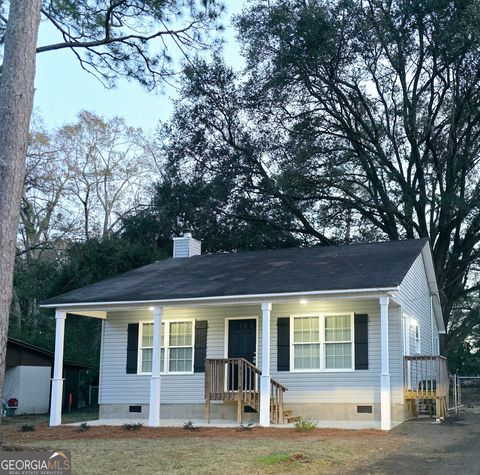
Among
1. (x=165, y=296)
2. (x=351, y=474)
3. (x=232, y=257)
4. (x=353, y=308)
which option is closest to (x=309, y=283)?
(x=353, y=308)

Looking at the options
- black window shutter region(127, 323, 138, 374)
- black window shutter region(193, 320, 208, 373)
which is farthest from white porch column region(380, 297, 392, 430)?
black window shutter region(127, 323, 138, 374)

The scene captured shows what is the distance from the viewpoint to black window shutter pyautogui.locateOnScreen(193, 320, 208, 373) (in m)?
17.4

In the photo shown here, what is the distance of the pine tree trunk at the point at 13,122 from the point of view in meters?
8.04

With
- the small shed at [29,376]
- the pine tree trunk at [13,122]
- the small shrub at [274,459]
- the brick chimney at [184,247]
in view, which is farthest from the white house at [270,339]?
the pine tree trunk at [13,122]

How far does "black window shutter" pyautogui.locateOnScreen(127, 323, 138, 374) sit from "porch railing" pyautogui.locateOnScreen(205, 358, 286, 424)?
297 cm

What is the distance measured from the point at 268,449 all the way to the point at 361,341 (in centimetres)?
564

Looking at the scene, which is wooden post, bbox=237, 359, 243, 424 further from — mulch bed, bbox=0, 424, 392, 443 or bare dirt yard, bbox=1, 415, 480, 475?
bare dirt yard, bbox=1, 415, 480, 475

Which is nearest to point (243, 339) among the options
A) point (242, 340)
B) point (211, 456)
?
point (242, 340)

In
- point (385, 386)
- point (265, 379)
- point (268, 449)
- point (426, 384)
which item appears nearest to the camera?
point (268, 449)

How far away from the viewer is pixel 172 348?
17828mm

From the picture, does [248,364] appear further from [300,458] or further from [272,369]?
[300,458]

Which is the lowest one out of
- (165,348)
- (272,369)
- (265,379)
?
(265,379)

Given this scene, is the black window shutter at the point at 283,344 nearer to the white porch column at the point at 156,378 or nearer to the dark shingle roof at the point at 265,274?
the dark shingle roof at the point at 265,274

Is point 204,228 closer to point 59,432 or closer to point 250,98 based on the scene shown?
point 250,98
